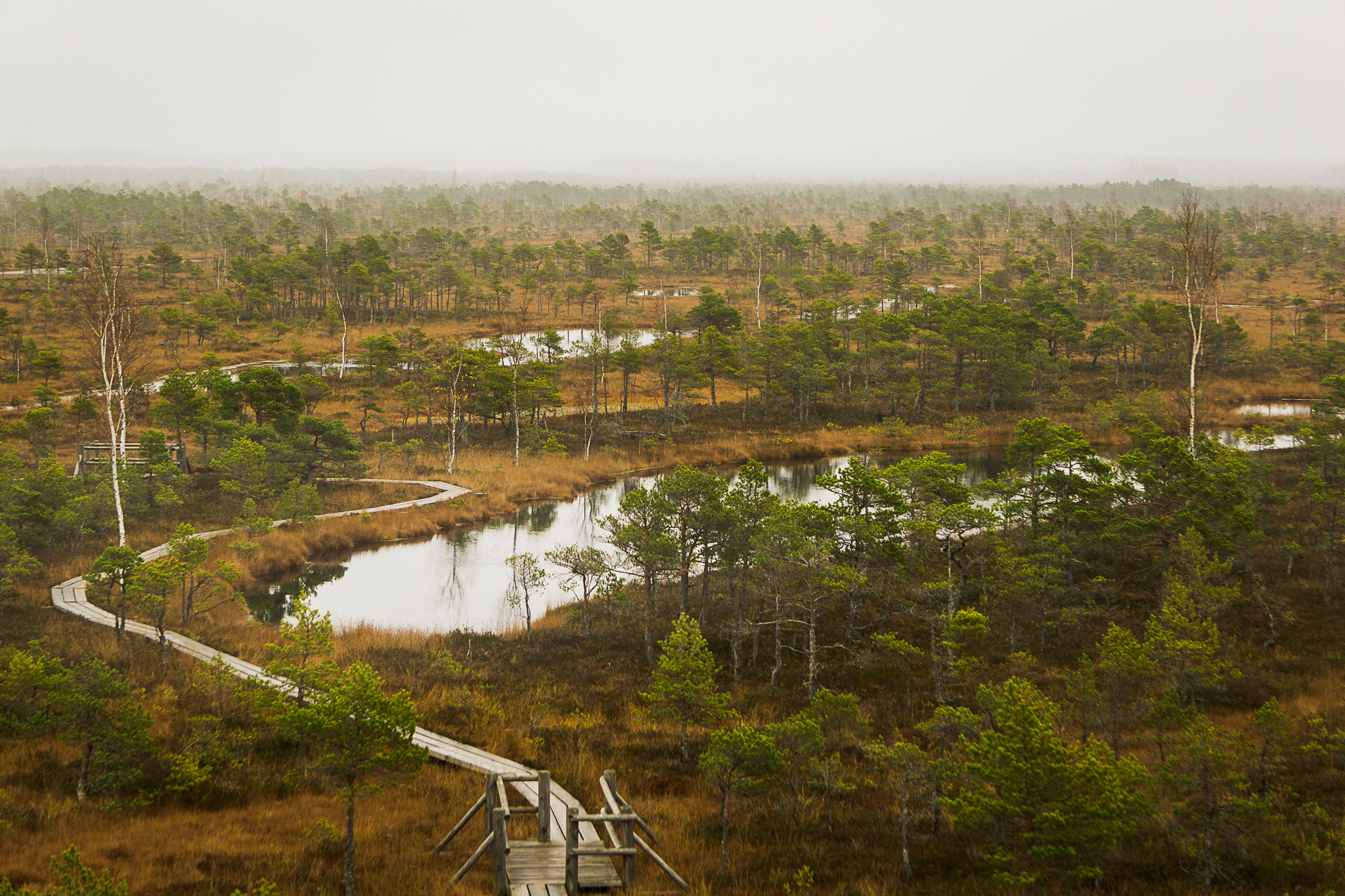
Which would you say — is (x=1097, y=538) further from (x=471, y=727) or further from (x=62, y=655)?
(x=62, y=655)

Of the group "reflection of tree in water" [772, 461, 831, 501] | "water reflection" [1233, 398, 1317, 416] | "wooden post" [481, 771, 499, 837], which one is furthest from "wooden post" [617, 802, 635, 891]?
"water reflection" [1233, 398, 1317, 416]

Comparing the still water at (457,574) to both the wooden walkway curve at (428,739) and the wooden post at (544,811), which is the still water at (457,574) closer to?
the wooden walkway curve at (428,739)

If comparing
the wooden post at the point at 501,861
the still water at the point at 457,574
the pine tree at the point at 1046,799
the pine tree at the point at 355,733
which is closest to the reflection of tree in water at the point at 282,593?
the still water at the point at 457,574

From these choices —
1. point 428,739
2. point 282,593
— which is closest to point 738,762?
point 428,739

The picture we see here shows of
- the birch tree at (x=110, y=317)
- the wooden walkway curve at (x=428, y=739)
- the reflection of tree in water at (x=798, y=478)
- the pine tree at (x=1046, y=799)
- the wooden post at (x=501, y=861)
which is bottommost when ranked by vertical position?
the reflection of tree in water at (x=798, y=478)

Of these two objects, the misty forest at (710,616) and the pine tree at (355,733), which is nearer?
the pine tree at (355,733)

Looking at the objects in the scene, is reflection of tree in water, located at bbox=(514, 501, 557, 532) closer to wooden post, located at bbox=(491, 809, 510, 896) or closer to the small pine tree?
the small pine tree
